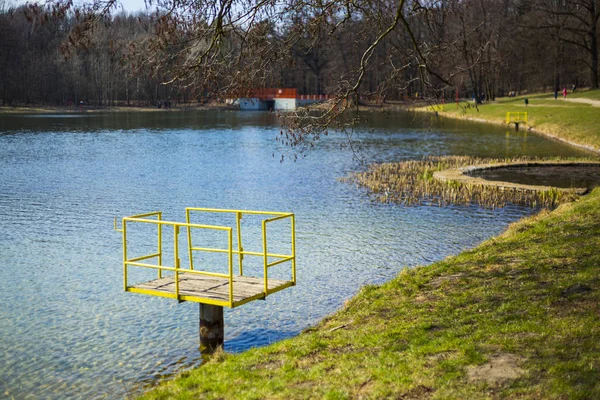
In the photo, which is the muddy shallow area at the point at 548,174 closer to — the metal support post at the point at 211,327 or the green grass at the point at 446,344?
the green grass at the point at 446,344

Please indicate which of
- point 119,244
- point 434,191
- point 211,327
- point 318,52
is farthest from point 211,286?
point 318,52

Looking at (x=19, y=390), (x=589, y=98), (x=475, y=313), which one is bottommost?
(x=19, y=390)

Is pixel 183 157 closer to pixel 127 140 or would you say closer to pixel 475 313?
pixel 127 140

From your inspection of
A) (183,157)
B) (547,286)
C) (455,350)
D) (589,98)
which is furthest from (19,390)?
(589,98)

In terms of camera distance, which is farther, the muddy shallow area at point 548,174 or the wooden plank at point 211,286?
the muddy shallow area at point 548,174

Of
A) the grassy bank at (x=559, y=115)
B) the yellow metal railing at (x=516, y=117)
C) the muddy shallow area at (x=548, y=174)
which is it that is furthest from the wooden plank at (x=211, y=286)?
the yellow metal railing at (x=516, y=117)

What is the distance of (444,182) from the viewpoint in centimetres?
3127

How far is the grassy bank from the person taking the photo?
51.2 metres

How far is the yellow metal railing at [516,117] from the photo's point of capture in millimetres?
67000

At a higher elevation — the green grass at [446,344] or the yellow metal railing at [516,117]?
the yellow metal railing at [516,117]

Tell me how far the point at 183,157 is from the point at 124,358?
34119mm

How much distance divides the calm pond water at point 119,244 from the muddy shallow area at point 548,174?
20.3 ft

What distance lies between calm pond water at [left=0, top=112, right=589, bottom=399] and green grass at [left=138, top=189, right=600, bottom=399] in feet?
5.86

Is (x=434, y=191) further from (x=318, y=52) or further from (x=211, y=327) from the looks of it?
(x=318, y=52)
